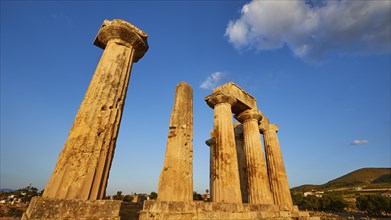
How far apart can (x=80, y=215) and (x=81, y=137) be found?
1725mm

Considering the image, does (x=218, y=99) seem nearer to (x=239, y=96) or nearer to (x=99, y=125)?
(x=239, y=96)

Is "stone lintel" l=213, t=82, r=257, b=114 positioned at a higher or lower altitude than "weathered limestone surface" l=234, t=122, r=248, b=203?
higher

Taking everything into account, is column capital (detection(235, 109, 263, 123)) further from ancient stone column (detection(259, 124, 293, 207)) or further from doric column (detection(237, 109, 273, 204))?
ancient stone column (detection(259, 124, 293, 207))

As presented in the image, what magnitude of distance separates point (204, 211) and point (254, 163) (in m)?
6.87

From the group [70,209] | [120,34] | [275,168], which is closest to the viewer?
[70,209]

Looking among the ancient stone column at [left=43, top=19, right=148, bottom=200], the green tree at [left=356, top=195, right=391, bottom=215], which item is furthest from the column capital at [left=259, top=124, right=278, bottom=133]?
the green tree at [left=356, top=195, right=391, bottom=215]

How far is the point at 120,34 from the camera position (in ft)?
22.1

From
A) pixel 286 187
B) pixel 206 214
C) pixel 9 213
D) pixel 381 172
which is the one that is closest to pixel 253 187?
pixel 286 187

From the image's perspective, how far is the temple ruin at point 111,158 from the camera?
14.0ft

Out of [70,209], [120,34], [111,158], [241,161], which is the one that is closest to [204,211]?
[111,158]

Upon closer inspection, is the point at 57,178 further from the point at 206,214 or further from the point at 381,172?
the point at 381,172

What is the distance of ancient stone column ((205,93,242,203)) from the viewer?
996 cm

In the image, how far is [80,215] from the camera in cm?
399

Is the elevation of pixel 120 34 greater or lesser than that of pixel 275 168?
greater
